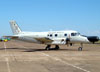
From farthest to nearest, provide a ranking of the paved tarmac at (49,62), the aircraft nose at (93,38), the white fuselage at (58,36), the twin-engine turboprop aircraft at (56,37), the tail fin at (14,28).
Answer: the tail fin at (14,28), the white fuselage at (58,36), the twin-engine turboprop aircraft at (56,37), the aircraft nose at (93,38), the paved tarmac at (49,62)

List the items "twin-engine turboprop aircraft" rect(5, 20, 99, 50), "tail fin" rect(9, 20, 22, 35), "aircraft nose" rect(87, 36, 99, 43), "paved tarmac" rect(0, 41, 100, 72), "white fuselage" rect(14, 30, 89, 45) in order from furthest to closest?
"tail fin" rect(9, 20, 22, 35) → "white fuselage" rect(14, 30, 89, 45) → "twin-engine turboprop aircraft" rect(5, 20, 99, 50) → "aircraft nose" rect(87, 36, 99, 43) → "paved tarmac" rect(0, 41, 100, 72)

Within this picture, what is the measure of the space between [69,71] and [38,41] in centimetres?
1883

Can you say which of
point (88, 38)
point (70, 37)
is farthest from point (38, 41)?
point (88, 38)

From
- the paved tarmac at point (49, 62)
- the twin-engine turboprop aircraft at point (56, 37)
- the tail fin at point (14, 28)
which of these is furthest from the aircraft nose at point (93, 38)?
the tail fin at point (14, 28)

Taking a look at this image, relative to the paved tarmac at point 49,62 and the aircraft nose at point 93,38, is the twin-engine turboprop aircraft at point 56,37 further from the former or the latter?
the paved tarmac at point 49,62

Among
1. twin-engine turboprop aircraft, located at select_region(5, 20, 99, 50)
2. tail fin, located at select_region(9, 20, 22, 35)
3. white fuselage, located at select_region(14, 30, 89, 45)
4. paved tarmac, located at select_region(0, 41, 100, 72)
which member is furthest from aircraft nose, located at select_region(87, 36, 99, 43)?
tail fin, located at select_region(9, 20, 22, 35)

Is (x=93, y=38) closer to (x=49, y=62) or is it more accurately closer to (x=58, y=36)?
(x=58, y=36)

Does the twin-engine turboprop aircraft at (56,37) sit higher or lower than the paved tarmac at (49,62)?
higher

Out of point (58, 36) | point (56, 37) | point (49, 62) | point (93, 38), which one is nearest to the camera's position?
point (49, 62)

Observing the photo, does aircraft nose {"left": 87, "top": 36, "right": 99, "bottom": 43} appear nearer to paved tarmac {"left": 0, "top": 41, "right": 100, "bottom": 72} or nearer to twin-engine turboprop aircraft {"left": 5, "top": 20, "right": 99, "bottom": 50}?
twin-engine turboprop aircraft {"left": 5, "top": 20, "right": 99, "bottom": 50}

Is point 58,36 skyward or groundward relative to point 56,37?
skyward

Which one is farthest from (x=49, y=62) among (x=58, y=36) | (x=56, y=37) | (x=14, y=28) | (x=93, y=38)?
(x=14, y=28)

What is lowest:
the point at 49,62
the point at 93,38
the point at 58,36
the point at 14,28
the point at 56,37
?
the point at 49,62

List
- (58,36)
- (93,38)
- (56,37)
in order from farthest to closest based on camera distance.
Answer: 1. (56,37)
2. (58,36)
3. (93,38)
